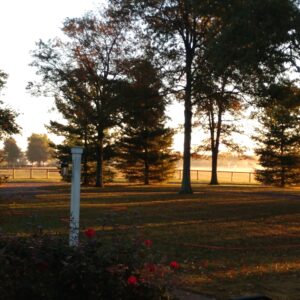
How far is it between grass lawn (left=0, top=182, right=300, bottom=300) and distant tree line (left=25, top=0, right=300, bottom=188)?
5856 mm

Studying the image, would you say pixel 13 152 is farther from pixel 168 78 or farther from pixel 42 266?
pixel 42 266

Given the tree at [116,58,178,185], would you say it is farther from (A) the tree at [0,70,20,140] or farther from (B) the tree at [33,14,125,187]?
(A) the tree at [0,70,20,140]

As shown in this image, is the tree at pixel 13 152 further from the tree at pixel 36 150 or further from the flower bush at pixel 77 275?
the flower bush at pixel 77 275

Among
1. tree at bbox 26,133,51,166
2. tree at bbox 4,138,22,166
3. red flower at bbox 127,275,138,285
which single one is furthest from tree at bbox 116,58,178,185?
tree at bbox 26,133,51,166

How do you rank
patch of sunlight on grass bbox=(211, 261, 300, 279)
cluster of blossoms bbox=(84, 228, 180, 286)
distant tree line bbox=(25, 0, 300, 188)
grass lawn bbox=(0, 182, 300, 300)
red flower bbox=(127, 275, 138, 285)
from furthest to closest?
distant tree line bbox=(25, 0, 300, 188) < patch of sunlight on grass bbox=(211, 261, 300, 279) < grass lawn bbox=(0, 182, 300, 300) < cluster of blossoms bbox=(84, 228, 180, 286) < red flower bbox=(127, 275, 138, 285)

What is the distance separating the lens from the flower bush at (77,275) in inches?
189

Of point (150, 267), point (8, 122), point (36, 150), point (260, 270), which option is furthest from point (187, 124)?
point (36, 150)

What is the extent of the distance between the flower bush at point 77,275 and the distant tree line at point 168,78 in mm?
15474

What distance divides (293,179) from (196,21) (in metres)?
23.5

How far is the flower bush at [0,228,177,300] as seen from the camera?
481 cm

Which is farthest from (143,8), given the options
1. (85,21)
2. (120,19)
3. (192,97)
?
(85,21)

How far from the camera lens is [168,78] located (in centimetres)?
3133

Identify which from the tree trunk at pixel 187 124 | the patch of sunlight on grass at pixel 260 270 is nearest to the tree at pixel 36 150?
the tree trunk at pixel 187 124

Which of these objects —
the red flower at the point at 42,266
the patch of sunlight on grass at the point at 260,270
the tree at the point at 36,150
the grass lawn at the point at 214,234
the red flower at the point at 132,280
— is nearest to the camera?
the red flower at the point at 132,280
